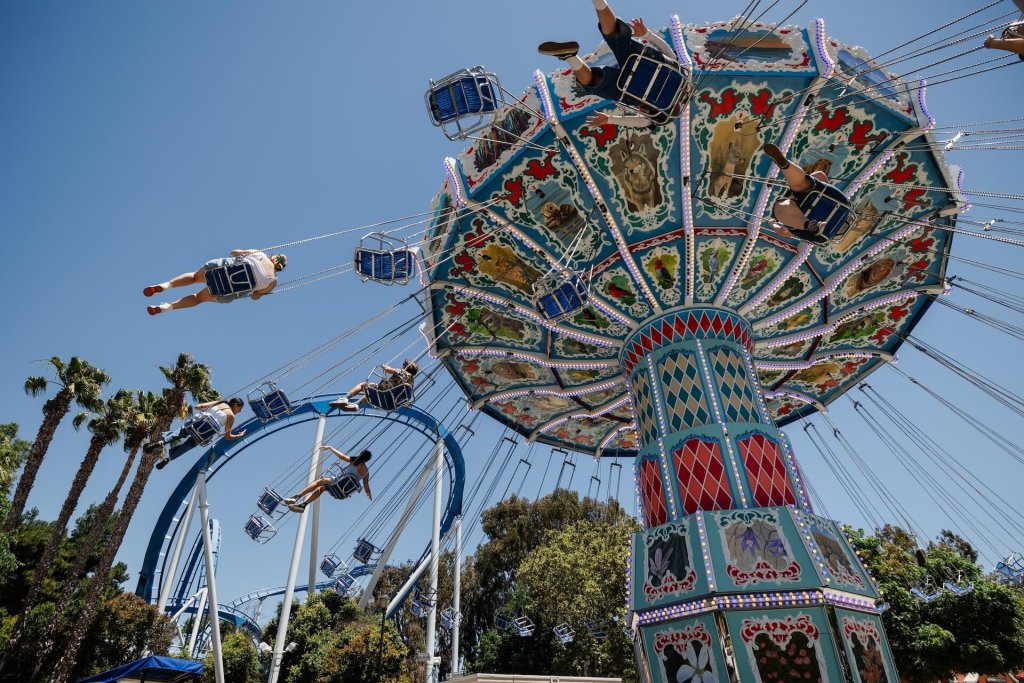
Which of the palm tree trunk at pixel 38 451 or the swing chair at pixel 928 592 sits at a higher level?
the palm tree trunk at pixel 38 451

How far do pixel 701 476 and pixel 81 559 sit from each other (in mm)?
19863

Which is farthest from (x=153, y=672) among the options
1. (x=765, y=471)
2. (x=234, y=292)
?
(x=765, y=471)

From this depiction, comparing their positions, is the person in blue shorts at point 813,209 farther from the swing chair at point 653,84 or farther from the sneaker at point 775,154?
the swing chair at point 653,84

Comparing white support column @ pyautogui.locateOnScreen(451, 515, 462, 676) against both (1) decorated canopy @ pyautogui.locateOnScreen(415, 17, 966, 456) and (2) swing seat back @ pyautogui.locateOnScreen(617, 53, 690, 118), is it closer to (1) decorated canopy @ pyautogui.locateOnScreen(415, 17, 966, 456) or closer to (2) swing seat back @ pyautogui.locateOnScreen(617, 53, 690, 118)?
(1) decorated canopy @ pyautogui.locateOnScreen(415, 17, 966, 456)

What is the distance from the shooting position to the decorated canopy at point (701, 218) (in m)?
10.3

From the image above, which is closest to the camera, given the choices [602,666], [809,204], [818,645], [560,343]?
[809,204]

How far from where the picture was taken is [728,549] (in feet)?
31.8

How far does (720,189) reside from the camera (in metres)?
11.3

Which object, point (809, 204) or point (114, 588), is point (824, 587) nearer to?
point (809, 204)

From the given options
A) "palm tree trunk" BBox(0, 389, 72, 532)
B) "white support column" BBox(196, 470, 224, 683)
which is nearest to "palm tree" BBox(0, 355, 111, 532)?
"palm tree trunk" BBox(0, 389, 72, 532)

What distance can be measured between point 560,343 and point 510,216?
3.90 meters

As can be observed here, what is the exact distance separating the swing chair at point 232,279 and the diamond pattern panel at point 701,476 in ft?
24.7

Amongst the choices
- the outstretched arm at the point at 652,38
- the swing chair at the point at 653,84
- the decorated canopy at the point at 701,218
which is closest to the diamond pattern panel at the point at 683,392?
the decorated canopy at the point at 701,218

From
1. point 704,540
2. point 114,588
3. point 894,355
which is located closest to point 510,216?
point 704,540
